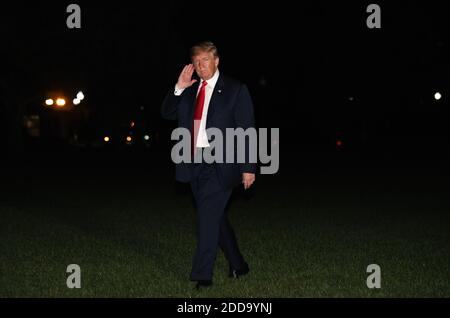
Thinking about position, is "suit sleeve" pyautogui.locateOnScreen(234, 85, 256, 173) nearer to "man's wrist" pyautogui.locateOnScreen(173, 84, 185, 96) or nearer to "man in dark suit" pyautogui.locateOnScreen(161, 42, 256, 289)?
"man in dark suit" pyautogui.locateOnScreen(161, 42, 256, 289)

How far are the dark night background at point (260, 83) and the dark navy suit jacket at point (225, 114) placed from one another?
10.2 meters

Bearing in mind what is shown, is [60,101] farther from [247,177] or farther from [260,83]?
[247,177]

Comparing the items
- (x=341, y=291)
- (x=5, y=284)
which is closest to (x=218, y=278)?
(x=341, y=291)

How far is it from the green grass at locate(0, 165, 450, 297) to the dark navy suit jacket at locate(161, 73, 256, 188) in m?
1.02

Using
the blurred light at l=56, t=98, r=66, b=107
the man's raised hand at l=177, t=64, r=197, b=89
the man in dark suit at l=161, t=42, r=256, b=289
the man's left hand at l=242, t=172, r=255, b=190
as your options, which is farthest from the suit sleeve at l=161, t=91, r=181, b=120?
the blurred light at l=56, t=98, r=66, b=107

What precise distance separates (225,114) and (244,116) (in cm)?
16

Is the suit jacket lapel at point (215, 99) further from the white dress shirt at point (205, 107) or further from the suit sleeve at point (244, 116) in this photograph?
the suit sleeve at point (244, 116)

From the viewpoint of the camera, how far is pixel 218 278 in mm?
8312

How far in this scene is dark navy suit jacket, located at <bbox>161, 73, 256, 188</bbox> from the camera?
7.50 m

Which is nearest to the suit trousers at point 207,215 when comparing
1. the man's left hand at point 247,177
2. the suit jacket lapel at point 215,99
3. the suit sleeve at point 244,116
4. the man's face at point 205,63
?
the man's left hand at point 247,177

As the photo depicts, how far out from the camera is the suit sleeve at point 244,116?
24.6 ft

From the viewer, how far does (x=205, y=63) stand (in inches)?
294

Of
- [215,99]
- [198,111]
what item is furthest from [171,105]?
[215,99]
